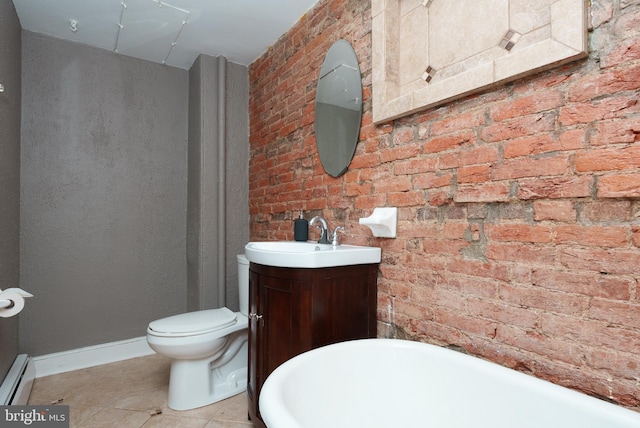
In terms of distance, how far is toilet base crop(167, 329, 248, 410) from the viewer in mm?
2025

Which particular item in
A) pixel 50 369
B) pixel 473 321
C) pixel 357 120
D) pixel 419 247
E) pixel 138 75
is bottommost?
pixel 50 369

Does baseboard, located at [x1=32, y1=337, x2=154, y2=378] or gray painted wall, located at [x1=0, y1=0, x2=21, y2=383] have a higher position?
gray painted wall, located at [x1=0, y1=0, x2=21, y2=383]

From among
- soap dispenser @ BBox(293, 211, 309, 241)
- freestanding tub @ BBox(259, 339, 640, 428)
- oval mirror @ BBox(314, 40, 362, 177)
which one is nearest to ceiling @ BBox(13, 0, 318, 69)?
oval mirror @ BBox(314, 40, 362, 177)

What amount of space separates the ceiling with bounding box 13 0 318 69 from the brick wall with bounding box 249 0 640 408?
0.79 metres

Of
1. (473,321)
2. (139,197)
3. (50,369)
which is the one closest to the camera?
(473,321)

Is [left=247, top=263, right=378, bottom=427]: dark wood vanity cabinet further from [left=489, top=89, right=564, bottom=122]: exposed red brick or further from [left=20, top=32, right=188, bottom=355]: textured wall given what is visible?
[left=20, top=32, right=188, bottom=355]: textured wall

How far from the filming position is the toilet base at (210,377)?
6.64ft

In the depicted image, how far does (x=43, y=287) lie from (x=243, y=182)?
1630 millimetres

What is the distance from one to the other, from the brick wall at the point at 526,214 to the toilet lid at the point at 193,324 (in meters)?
0.97

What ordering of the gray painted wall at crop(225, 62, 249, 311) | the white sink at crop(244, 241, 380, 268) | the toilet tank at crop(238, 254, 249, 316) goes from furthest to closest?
the gray painted wall at crop(225, 62, 249, 311)
the toilet tank at crop(238, 254, 249, 316)
the white sink at crop(244, 241, 380, 268)

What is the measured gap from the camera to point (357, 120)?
1.90 m

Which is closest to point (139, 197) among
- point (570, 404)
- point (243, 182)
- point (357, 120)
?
point (243, 182)

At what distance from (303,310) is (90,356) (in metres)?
2.10

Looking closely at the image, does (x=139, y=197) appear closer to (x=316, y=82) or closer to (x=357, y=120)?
(x=316, y=82)
